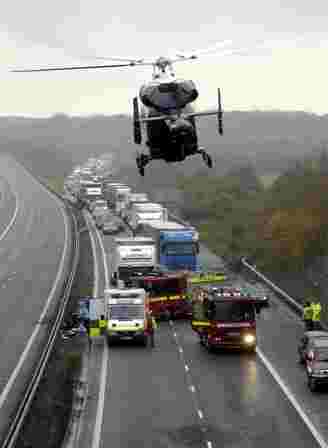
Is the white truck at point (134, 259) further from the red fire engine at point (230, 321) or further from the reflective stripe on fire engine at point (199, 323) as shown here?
the red fire engine at point (230, 321)

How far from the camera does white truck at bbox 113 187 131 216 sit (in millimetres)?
109050

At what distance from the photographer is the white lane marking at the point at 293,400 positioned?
25.6m

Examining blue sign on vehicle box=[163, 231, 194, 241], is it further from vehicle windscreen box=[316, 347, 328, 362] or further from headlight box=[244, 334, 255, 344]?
vehicle windscreen box=[316, 347, 328, 362]

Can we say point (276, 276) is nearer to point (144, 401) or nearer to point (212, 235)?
point (212, 235)

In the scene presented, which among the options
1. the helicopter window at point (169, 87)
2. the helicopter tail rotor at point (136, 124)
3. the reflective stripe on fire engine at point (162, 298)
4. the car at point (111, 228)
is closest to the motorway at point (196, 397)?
the reflective stripe on fire engine at point (162, 298)

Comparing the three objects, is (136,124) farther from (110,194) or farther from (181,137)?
(110,194)

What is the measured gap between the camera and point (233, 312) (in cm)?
3872

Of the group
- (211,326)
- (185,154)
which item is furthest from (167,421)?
(211,326)

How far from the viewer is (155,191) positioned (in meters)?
130

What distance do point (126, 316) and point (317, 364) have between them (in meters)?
12.9

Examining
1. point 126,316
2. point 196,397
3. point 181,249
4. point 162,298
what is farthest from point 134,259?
point 196,397

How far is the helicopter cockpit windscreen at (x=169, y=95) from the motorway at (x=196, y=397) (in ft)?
27.7

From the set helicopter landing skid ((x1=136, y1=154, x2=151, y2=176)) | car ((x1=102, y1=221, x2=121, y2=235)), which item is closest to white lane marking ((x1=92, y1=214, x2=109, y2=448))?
helicopter landing skid ((x1=136, y1=154, x2=151, y2=176))

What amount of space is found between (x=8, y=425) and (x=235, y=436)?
6.56 meters
